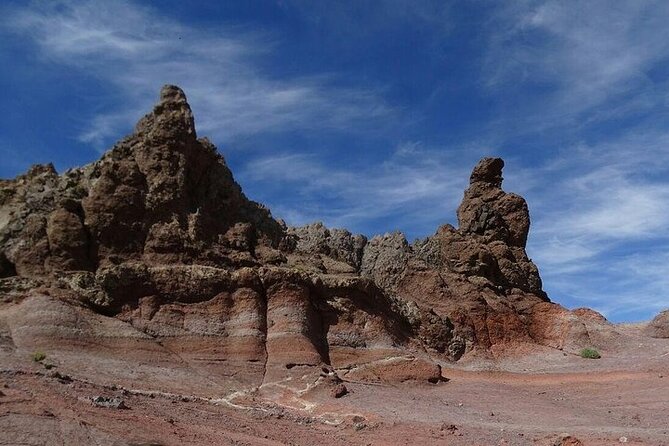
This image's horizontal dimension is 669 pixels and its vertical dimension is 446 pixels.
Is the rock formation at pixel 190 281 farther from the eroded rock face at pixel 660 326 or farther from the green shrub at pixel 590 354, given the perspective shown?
the eroded rock face at pixel 660 326

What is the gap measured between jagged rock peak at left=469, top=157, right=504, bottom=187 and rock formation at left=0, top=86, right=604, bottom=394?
1376 cm

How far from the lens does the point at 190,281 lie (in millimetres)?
29656

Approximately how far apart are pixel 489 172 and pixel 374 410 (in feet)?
94.1

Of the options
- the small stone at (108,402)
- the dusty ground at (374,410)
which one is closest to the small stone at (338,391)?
the dusty ground at (374,410)

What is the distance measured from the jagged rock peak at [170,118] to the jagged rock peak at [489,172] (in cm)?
2377

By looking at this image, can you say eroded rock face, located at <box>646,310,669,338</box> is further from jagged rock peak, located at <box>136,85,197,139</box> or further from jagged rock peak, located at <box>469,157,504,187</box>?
jagged rock peak, located at <box>136,85,197,139</box>

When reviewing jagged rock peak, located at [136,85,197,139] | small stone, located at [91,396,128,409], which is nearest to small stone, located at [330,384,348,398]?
small stone, located at [91,396,128,409]

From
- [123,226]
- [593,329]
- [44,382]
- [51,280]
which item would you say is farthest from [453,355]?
[44,382]

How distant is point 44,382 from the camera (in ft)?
64.0

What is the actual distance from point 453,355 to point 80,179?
2133cm

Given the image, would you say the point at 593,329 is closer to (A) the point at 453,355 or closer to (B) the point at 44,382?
(A) the point at 453,355

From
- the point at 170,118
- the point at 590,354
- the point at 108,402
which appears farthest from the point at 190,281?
the point at 590,354

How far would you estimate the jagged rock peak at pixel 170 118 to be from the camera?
108 ft

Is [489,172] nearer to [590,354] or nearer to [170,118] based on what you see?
[590,354]
